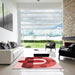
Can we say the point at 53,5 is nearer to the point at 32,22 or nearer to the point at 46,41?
the point at 32,22

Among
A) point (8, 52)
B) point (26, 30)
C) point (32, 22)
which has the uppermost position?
point (32, 22)

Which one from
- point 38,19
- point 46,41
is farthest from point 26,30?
point 46,41

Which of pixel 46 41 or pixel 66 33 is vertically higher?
pixel 66 33

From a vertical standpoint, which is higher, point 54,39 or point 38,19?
point 38,19

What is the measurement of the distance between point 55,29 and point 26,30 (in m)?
3.20

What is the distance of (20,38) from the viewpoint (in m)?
10.0

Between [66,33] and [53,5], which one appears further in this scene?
[53,5]

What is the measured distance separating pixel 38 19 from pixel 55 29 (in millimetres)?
2152

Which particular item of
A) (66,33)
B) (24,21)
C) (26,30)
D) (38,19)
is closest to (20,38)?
(26,30)

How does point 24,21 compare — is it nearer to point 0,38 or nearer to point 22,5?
point 22,5

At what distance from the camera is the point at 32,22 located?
1009 centimetres

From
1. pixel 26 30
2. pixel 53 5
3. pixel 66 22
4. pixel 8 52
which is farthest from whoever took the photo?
pixel 26 30

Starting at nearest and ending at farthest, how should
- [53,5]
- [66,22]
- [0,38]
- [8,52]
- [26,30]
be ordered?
[8,52]
[0,38]
[66,22]
[53,5]
[26,30]

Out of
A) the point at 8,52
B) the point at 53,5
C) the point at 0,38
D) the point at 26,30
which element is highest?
the point at 53,5
